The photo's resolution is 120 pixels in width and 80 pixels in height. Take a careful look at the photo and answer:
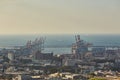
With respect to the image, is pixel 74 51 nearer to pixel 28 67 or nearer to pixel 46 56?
pixel 46 56

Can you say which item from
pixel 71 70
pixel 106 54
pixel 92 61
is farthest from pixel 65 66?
pixel 106 54

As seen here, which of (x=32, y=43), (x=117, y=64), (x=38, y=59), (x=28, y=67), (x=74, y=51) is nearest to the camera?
(x=28, y=67)

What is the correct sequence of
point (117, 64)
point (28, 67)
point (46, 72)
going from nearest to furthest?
1. point (46, 72)
2. point (28, 67)
3. point (117, 64)

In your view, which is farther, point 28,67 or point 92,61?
point 92,61

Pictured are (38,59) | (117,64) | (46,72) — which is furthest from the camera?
(38,59)

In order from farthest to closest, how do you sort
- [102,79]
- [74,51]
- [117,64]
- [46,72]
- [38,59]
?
[74,51] → [38,59] → [117,64] → [46,72] → [102,79]

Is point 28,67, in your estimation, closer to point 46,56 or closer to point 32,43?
point 46,56

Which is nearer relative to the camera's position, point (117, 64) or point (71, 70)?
point (71, 70)

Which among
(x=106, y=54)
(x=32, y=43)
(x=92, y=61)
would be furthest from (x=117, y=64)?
(x=32, y=43)
